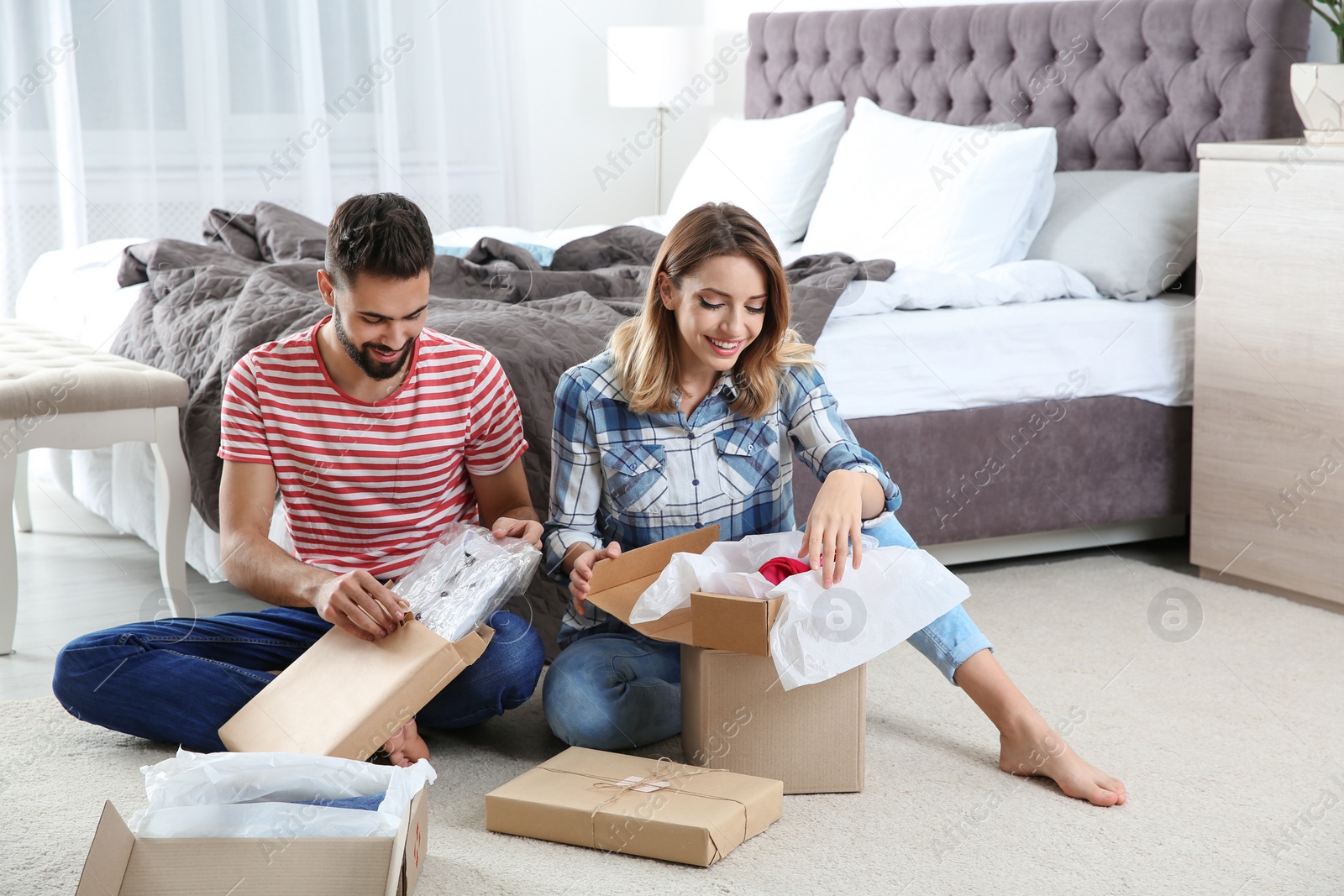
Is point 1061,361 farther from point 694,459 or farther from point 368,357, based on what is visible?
point 368,357

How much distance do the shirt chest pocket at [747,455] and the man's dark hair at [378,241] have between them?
1.46ft

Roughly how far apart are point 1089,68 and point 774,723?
2.04 metres

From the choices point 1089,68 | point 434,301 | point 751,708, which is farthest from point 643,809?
point 1089,68

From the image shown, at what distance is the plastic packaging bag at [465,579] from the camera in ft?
4.97

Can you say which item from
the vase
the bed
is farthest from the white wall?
the vase

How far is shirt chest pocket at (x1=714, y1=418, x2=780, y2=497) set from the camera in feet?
5.68

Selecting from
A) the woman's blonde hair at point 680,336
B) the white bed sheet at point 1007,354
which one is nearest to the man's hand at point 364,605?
the woman's blonde hair at point 680,336

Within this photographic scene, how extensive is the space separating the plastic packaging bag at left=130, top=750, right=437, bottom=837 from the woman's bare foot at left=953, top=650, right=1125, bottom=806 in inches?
27.3

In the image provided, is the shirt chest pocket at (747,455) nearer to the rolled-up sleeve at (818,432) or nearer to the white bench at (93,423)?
the rolled-up sleeve at (818,432)

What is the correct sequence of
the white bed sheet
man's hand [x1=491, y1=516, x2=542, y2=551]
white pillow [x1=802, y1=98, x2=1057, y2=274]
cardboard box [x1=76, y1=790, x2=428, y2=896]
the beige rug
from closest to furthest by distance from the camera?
1. cardboard box [x1=76, y1=790, x2=428, y2=896]
2. the beige rug
3. man's hand [x1=491, y1=516, x2=542, y2=551]
4. the white bed sheet
5. white pillow [x1=802, y1=98, x2=1057, y2=274]

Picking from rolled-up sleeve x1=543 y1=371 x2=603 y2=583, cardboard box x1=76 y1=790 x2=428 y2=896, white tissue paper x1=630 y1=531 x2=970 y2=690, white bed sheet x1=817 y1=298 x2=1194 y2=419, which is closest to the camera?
cardboard box x1=76 y1=790 x2=428 y2=896

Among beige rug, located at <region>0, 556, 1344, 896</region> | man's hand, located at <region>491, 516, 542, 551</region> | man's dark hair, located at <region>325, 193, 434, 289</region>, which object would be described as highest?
man's dark hair, located at <region>325, 193, 434, 289</region>

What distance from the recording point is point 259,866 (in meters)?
1.23

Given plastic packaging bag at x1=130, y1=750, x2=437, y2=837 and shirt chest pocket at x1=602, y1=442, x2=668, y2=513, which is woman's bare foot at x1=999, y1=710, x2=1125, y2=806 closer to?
shirt chest pocket at x1=602, y1=442, x2=668, y2=513
